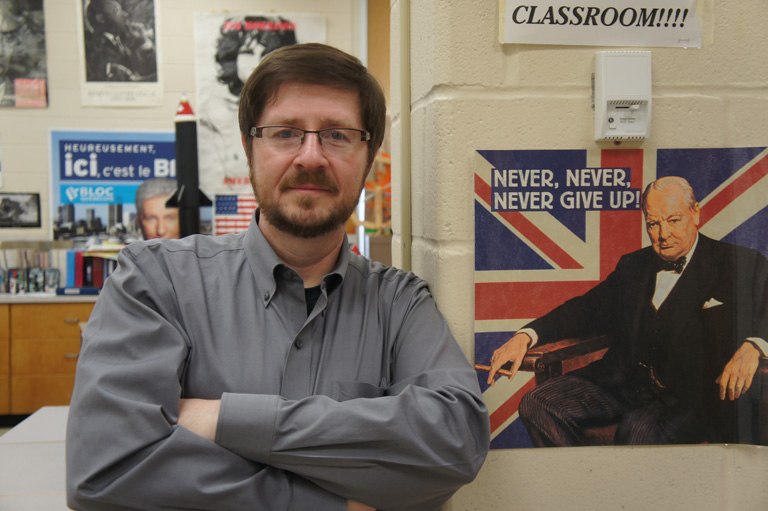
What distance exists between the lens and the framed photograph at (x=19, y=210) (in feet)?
14.1

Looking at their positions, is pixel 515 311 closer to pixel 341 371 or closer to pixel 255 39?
Answer: pixel 341 371

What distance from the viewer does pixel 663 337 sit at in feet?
3.87

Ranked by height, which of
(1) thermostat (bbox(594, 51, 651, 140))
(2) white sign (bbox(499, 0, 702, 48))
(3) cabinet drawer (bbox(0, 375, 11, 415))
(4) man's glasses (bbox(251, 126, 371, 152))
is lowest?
(3) cabinet drawer (bbox(0, 375, 11, 415))

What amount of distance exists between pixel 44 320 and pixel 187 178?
1.75 meters

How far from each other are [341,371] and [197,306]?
0.96 ft

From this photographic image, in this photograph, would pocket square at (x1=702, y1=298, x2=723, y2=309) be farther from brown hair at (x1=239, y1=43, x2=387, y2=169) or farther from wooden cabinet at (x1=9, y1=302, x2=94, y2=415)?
wooden cabinet at (x1=9, y1=302, x2=94, y2=415)

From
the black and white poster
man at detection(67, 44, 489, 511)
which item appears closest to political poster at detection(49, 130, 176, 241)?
the black and white poster

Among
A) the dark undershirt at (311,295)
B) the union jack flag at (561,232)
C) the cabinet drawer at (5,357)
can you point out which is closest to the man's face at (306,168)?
the dark undershirt at (311,295)

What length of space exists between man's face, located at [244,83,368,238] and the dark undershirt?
0.41 ft

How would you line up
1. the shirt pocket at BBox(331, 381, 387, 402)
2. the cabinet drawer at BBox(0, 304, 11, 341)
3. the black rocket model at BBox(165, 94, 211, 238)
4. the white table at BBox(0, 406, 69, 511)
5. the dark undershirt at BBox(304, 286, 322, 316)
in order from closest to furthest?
Result: the shirt pocket at BBox(331, 381, 387, 402), the dark undershirt at BBox(304, 286, 322, 316), the white table at BBox(0, 406, 69, 511), the black rocket model at BBox(165, 94, 211, 238), the cabinet drawer at BBox(0, 304, 11, 341)

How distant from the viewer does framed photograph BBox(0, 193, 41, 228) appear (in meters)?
4.29

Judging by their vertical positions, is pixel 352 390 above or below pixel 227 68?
below

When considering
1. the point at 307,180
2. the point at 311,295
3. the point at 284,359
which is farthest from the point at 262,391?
the point at 307,180

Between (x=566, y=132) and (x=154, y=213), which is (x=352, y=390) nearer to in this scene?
(x=566, y=132)
